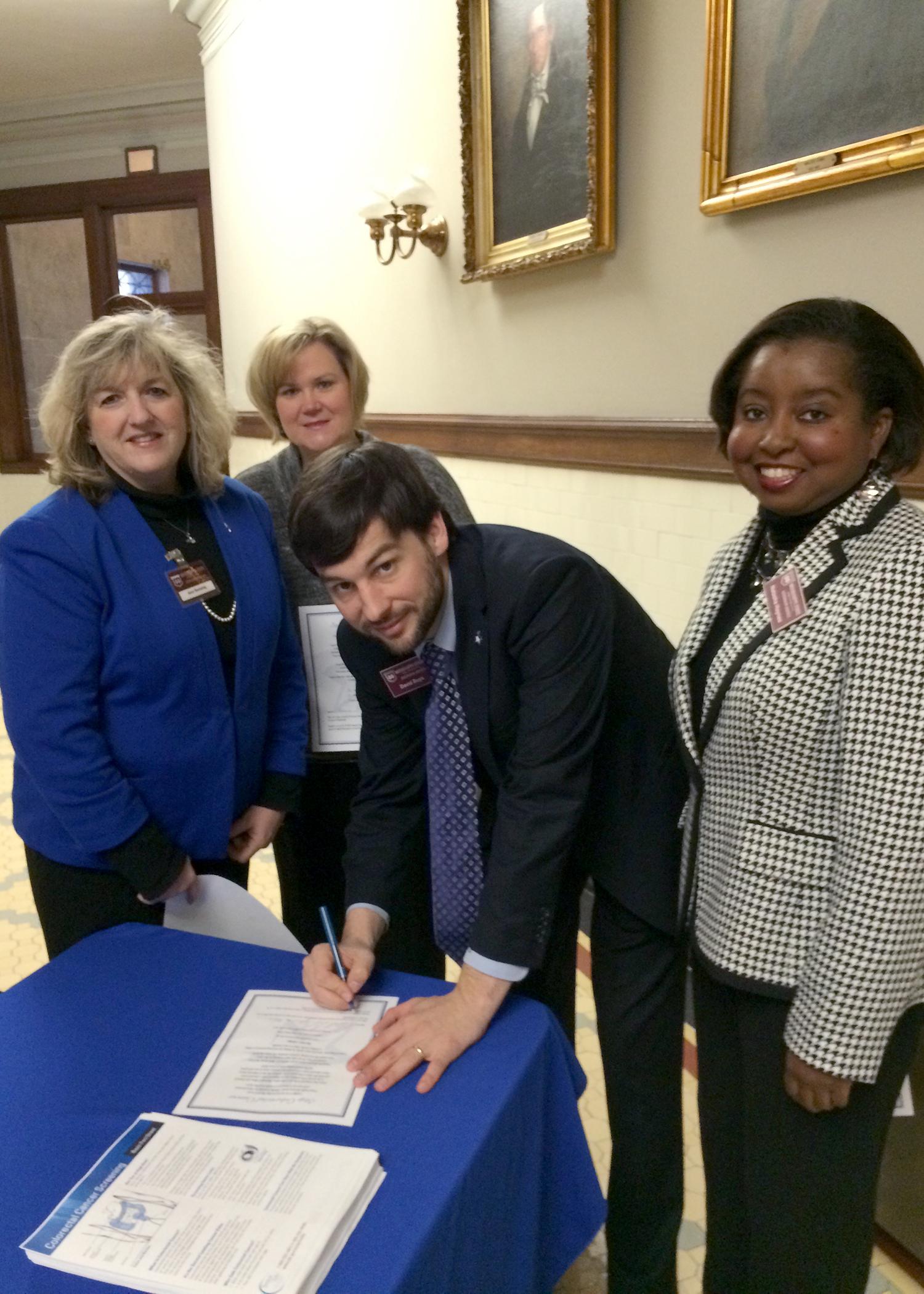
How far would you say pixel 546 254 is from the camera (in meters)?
2.60

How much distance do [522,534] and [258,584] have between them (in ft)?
2.10

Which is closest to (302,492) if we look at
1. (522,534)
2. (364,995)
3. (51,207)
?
(522,534)

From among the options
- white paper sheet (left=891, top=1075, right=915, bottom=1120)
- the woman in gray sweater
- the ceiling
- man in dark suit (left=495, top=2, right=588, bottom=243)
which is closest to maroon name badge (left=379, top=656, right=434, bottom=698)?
the woman in gray sweater

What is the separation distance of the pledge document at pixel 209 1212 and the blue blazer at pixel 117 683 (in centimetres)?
67

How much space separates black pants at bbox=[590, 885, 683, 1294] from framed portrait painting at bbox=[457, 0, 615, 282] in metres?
1.75

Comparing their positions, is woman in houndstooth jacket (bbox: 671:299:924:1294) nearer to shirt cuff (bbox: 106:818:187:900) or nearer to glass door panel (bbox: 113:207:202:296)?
shirt cuff (bbox: 106:818:187:900)

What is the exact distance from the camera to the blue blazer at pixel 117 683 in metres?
1.50

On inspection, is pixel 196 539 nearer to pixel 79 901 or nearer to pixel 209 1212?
pixel 79 901

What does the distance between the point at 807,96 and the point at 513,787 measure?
4.68 ft

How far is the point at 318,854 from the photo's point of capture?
2.16 metres

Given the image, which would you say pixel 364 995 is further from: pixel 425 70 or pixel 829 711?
pixel 425 70

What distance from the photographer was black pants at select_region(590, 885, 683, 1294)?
145cm

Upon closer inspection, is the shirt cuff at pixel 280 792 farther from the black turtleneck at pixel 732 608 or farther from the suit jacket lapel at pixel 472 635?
the black turtleneck at pixel 732 608

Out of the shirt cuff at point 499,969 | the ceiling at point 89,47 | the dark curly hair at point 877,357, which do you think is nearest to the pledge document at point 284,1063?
the shirt cuff at point 499,969
